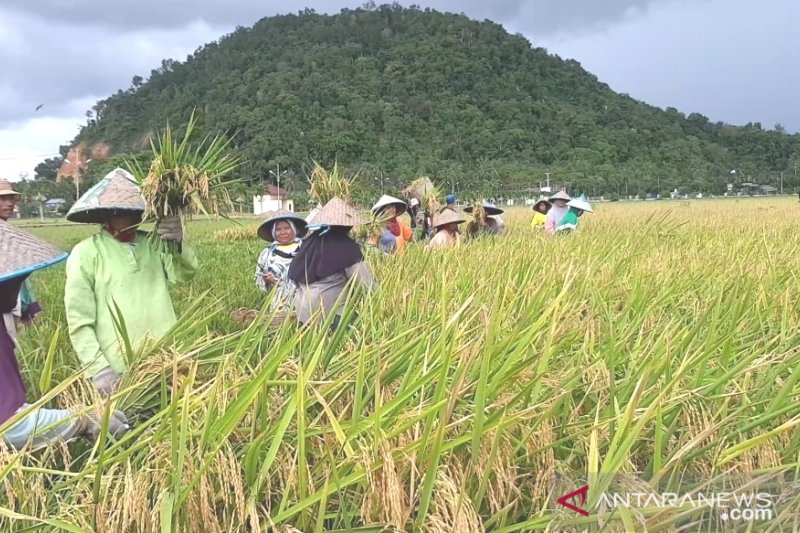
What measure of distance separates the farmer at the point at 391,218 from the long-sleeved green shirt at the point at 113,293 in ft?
6.71

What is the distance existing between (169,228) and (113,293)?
1.08 feet

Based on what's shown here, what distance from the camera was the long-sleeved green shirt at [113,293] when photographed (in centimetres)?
230

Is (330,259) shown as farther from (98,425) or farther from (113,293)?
(98,425)

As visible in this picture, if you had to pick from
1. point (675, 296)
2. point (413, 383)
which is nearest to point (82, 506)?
point (413, 383)

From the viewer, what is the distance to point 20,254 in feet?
5.28

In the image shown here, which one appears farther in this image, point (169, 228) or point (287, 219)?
point (287, 219)

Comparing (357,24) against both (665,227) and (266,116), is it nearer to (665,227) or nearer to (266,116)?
(266,116)

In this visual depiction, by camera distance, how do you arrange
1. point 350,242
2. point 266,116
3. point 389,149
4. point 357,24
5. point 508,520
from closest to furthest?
1. point 508,520
2. point 350,242
3. point 266,116
4. point 389,149
5. point 357,24

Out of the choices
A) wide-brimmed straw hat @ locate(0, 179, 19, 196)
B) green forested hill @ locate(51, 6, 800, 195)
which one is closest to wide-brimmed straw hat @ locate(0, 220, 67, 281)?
wide-brimmed straw hat @ locate(0, 179, 19, 196)

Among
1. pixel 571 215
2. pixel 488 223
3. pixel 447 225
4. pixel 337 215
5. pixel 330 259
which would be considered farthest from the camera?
pixel 488 223

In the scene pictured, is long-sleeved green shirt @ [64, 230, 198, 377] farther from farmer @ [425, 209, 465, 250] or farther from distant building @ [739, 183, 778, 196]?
distant building @ [739, 183, 778, 196]

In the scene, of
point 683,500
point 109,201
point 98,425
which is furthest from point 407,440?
point 109,201

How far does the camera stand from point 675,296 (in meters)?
2.98

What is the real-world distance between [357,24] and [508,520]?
378 feet
